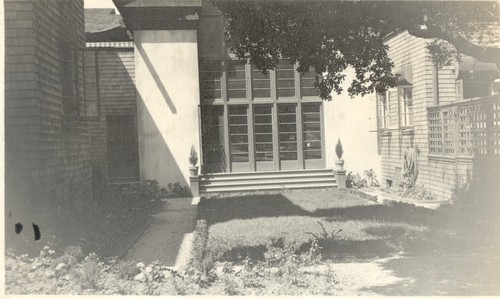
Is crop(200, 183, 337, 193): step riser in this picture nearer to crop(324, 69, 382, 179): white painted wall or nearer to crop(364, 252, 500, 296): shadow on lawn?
crop(324, 69, 382, 179): white painted wall

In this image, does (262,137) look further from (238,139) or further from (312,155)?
(312,155)

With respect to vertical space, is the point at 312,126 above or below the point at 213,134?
above

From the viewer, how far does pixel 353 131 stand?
54.0 feet

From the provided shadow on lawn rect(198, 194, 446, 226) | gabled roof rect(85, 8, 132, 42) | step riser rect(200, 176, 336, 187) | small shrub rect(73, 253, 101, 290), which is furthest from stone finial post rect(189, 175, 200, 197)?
small shrub rect(73, 253, 101, 290)

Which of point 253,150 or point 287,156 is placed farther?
point 287,156

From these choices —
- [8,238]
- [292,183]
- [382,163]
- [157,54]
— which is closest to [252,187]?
[292,183]

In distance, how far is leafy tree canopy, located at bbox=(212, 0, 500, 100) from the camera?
21.6 feet

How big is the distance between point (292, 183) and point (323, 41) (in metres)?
9.32

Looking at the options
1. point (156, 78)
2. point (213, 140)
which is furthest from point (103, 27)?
point (213, 140)

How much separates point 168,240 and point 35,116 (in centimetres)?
314

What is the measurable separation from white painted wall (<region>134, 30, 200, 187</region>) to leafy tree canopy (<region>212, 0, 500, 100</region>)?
8543 millimetres

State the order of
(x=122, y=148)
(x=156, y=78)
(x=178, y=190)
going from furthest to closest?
(x=122, y=148) → (x=156, y=78) → (x=178, y=190)

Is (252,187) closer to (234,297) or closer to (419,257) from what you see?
(419,257)

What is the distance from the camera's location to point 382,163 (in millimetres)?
15656
